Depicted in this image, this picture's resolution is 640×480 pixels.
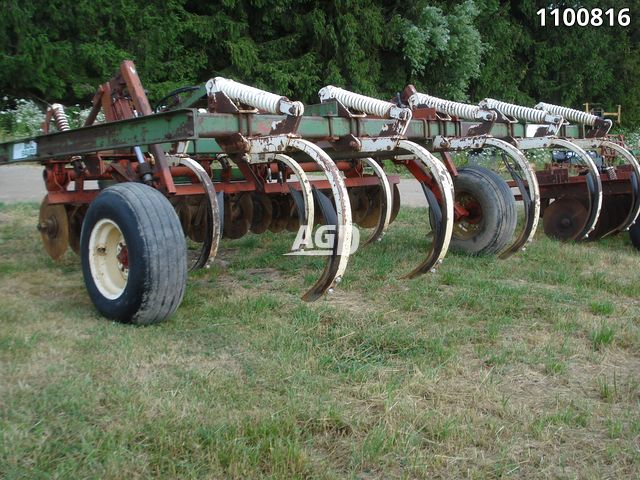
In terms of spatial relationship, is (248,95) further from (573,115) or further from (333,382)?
(573,115)

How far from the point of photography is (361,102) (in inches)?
204

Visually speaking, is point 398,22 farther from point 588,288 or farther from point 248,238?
point 588,288

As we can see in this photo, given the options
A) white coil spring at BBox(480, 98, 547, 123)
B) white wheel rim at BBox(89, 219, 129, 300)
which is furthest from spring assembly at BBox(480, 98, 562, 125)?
white wheel rim at BBox(89, 219, 129, 300)

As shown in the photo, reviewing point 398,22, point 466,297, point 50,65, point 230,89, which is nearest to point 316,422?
point 466,297

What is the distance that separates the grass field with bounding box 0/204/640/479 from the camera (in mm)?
2227

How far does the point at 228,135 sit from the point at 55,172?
1782 mm

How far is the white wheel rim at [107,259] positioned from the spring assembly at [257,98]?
1.05 metres

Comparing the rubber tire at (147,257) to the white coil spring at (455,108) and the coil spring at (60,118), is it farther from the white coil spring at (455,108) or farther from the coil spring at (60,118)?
the white coil spring at (455,108)

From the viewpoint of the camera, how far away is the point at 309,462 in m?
2.19
